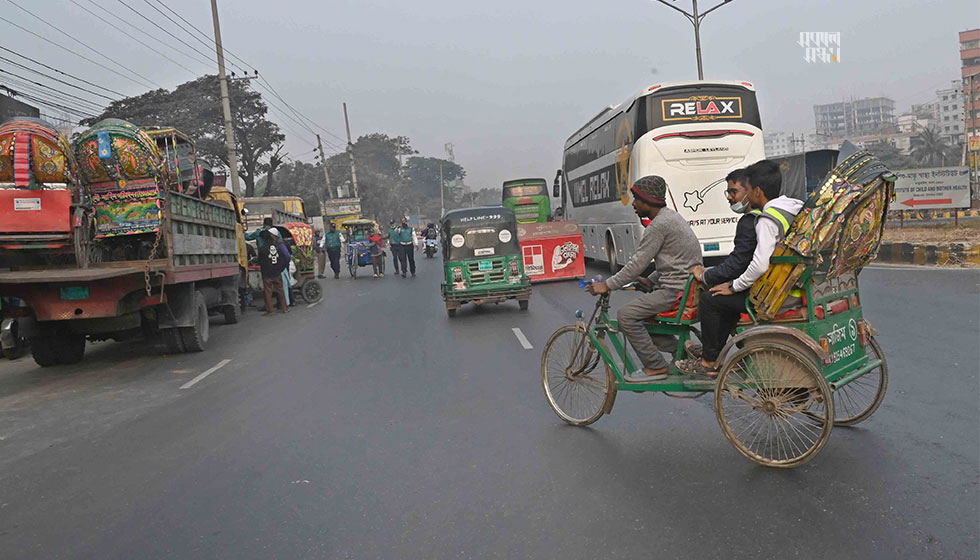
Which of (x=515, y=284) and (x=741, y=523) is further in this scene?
(x=515, y=284)

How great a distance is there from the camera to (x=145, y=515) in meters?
4.32

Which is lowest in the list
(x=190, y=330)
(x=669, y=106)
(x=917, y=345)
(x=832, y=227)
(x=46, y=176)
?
(x=917, y=345)

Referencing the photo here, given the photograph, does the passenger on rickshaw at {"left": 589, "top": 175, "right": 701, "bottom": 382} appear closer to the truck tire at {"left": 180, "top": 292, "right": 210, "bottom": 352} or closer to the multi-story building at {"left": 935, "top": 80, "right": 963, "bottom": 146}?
the truck tire at {"left": 180, "top": 292, "right": 210, "bottom": 352}

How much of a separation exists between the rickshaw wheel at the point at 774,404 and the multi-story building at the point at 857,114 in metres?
152

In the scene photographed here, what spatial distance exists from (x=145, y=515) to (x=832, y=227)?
438 cm

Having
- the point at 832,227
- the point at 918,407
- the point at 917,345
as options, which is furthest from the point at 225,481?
the point at 917,345

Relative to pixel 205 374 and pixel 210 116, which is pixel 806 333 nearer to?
pixel 205 374

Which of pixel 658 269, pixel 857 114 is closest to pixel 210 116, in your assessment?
pixel 658 269

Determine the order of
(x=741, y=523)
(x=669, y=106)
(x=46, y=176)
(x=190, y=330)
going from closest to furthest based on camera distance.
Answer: (x=741, y=523) < (x=46, y=176) < (x=190, y=330) < (x=669, y=106)

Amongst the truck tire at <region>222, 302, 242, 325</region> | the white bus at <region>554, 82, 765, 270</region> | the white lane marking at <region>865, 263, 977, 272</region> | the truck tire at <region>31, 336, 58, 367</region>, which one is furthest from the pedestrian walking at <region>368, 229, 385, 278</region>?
the white lane marking at <region>865, 263, 977, 272</region>

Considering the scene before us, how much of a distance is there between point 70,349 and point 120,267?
2.26 m

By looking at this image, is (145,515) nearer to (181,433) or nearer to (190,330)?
(181,433)

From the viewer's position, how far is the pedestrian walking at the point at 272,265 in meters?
14.8

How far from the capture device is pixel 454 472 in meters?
4.79
